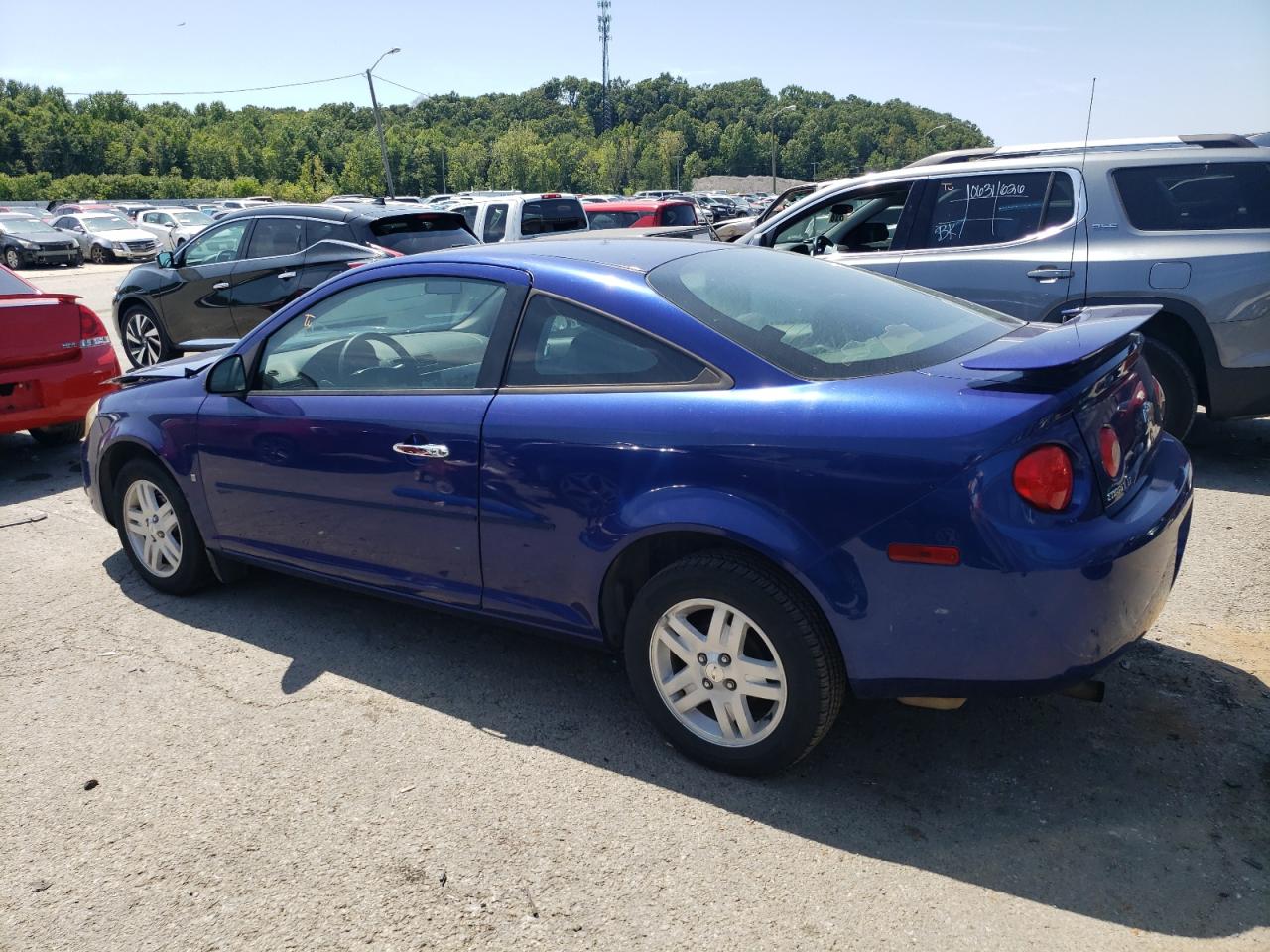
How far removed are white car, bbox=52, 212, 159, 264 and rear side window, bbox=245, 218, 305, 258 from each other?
2410cm

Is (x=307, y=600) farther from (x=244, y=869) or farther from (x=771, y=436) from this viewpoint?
(x=771, y=436)

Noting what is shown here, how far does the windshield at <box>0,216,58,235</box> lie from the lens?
29.0 m

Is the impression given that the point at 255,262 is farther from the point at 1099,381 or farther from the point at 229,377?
the point at 1099,381

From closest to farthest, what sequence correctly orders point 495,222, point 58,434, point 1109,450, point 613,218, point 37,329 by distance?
point 1109,450
point 37,329
point 58,434
point 495,222
point 613,218

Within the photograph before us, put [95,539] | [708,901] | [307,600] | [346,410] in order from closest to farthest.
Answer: [708,901]
[346,410]
[307,600]
[95,539]

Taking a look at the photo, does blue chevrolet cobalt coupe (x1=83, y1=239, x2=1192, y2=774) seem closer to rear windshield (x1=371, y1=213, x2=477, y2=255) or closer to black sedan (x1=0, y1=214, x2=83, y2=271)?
rear windshield (x1=371, y1=213, x2=477, y2=255)

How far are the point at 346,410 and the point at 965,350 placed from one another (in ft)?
7.23

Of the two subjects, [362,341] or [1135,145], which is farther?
[1135,145]

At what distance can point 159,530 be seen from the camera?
14.9 feet

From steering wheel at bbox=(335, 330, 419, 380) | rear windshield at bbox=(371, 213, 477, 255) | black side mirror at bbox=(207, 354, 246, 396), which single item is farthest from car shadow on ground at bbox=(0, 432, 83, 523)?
rear windshield at bbox=(371, 213, 477, 255)

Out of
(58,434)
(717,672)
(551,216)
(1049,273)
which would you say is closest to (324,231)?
(58,434)

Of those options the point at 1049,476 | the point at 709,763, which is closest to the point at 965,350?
the point at 1049,476

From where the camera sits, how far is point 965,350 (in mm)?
3104

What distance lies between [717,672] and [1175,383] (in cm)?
434
